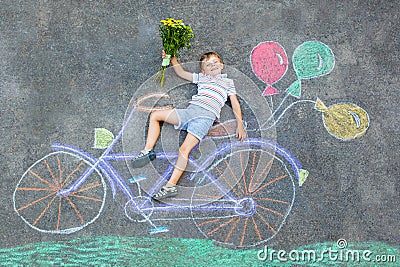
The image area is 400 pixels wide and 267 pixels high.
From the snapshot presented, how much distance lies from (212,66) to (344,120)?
1.59 meters

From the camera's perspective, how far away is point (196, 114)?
4.41 meters

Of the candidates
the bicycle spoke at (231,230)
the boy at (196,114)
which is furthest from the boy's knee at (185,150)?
the bicycle spoke at (231,230)

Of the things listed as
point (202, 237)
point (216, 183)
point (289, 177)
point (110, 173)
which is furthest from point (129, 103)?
point (289, 177)

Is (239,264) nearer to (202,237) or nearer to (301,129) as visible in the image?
(202,237)

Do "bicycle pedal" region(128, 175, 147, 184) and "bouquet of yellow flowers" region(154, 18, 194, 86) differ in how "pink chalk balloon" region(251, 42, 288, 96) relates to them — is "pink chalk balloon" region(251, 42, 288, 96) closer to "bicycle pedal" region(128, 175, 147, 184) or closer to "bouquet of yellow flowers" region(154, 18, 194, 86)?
"bouquet of yellow flowers" region(154, 18, 194, 86)

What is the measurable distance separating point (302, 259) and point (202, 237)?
1.06 metres

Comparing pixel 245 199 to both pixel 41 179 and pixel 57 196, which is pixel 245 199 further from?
pixel 41 179

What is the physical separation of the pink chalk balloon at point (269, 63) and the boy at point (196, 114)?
15.5 inches

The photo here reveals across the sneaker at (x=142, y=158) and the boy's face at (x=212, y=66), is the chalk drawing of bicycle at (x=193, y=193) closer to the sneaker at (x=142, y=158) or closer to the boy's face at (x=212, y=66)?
the sneaker at (x=142, y=158)

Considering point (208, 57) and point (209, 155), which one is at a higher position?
point (208, 57)

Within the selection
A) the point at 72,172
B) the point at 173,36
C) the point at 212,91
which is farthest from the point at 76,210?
the point at 173,36

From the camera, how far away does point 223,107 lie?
4.61 metres

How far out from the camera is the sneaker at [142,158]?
171 inches

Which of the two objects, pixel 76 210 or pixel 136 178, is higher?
pixel 136 178
